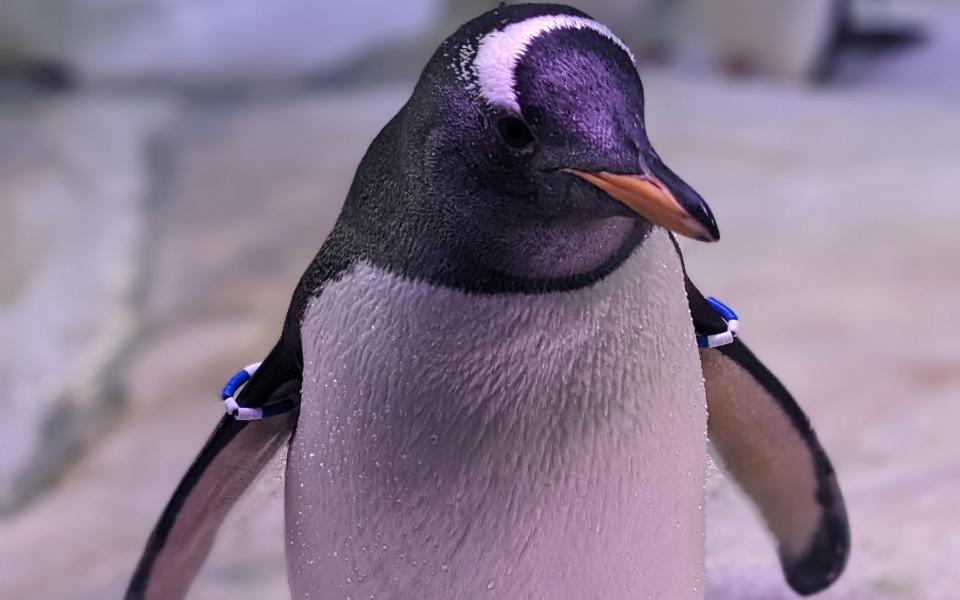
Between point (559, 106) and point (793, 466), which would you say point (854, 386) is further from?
point (559, 106)

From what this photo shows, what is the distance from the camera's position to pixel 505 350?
1.60 ft

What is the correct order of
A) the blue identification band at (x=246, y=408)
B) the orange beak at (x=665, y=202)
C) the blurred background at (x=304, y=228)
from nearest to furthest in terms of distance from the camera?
the orange beak at (x=665, y=202) → the blue identification band at (x=246, y=408) → the blurred background at (x=304, y=228)

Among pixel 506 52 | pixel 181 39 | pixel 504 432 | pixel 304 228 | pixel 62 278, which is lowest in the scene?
pixel 504 432

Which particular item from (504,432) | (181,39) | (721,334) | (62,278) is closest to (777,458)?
(721,334)

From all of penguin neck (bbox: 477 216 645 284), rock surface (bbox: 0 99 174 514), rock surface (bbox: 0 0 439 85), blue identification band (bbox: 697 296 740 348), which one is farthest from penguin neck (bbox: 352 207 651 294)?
rock surface (bbox: 0 0 439 85)

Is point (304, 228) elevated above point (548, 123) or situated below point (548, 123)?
above

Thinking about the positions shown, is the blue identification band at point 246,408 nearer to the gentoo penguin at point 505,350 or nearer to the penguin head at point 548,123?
the gentoo penguin at point 505,350

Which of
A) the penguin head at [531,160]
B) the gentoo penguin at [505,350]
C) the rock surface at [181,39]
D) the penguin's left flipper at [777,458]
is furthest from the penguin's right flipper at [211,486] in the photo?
the rock surface at [181,39]

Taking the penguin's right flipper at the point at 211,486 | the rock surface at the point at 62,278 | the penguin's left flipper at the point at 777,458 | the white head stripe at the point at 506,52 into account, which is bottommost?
the penguin's left flipper at the point at 777,458

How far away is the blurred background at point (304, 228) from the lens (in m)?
1.15

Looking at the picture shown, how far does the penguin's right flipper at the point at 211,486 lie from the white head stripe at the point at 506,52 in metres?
0.22

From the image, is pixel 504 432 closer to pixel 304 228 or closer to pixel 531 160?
pixel 531 160

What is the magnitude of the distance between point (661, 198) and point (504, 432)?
152 mm

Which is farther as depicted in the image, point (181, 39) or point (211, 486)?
point (181, 39)
